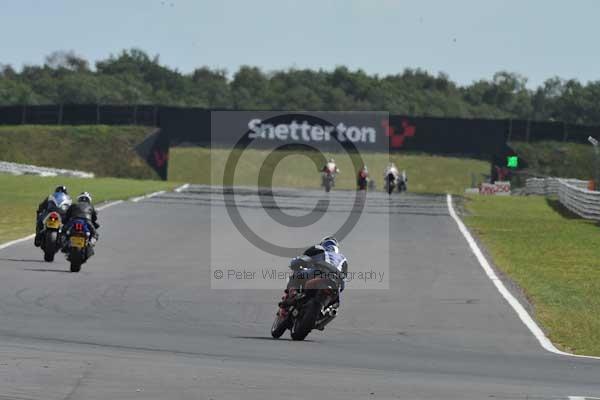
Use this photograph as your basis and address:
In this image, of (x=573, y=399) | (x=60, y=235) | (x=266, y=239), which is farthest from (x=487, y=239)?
(x=573, y=399)

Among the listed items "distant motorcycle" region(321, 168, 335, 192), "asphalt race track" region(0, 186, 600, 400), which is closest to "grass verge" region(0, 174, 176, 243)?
"asphalt race track" region(0, 186, 600, 400)

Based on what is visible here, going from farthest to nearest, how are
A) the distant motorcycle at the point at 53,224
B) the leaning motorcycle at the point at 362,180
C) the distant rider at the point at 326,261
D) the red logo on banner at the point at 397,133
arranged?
the red logo on banner at the point at 397,133 < the leaning motorcycle at the point at 362,180 < the distant motorcycle at the point at 53,224 < the distant rider at the point at 326,261

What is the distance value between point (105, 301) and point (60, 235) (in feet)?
16.1

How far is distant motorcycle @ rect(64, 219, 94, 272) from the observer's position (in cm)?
2145

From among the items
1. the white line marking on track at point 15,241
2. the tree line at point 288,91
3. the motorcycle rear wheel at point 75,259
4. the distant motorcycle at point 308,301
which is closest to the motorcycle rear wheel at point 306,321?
the distant motorcycle at point 308,301

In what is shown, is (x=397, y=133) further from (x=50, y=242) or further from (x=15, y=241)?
(x=50, y=242)

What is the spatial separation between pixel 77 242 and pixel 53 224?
4.23ft

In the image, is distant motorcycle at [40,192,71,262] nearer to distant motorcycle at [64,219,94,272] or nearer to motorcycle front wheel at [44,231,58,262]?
motorcycle front wheel at [44,231,58,262]

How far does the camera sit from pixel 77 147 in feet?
256

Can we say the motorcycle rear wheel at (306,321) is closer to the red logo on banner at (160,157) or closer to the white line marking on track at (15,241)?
the white line marking on track at (15,241)

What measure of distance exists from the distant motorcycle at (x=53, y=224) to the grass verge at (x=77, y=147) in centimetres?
5171

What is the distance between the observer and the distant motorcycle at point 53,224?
22.6 meters

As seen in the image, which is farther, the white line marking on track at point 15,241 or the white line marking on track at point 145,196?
the white line marking on track at point 145,196

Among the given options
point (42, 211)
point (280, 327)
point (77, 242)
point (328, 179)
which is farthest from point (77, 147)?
point (280, 327)
